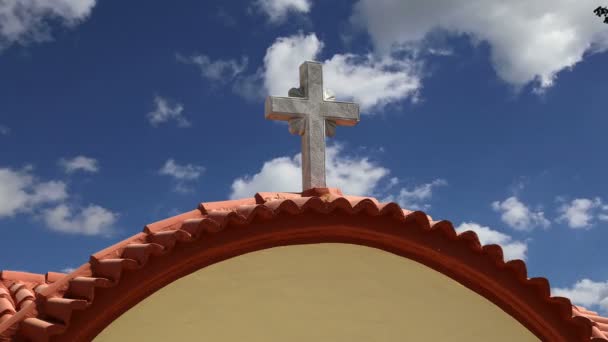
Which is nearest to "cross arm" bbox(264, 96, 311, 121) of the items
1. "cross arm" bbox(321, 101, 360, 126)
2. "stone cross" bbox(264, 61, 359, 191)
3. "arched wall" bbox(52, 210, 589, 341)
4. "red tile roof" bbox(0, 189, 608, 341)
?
"stone cross" bbox(264, 61, 359, 191)

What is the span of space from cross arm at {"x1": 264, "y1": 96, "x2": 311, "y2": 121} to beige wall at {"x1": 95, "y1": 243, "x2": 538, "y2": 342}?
976 mm

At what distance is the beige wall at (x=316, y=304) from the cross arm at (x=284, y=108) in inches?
38.4

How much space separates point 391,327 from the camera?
441 cm

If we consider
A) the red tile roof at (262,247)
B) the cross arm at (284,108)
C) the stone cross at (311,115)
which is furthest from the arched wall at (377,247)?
the cross arm at (284,108)

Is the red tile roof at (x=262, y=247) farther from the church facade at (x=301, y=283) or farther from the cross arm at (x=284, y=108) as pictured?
the cross arm at (x=284, y=108)

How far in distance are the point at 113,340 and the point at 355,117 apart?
2.13 m

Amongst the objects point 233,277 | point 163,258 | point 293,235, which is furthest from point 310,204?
point 163,258

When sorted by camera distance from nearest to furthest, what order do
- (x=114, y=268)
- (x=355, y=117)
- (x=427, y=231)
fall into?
(x=114, y=268)
(x=427, y=231)
(x=355, y=117)

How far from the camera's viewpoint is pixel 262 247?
3.99 metres

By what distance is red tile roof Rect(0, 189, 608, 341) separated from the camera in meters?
3.59

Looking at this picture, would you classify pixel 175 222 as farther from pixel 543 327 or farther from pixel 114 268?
pixel 543 327

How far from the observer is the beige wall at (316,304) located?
3.91 meters

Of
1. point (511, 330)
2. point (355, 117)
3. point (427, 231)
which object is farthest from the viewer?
point (355, 117)

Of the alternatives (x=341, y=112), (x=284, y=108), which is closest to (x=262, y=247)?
(x=284, y=108)
